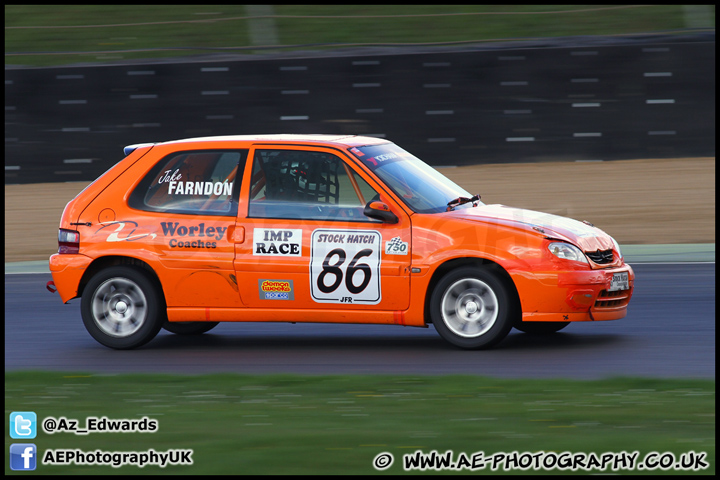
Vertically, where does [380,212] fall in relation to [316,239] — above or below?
above

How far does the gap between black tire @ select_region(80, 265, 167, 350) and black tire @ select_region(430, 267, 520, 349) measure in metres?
2.24

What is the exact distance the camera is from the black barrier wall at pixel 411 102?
60.2ft

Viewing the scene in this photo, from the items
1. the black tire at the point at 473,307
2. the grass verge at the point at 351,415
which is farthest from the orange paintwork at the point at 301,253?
the grass verge at the point at 351,415

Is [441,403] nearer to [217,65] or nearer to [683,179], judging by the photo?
[683,179]

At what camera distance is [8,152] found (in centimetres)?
1939

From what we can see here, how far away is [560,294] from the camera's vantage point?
7.93 m

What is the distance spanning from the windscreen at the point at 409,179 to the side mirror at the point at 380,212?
0.64ft

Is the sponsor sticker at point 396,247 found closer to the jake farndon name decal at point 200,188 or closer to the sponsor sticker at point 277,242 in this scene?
the sponsor sticker at point 277,242

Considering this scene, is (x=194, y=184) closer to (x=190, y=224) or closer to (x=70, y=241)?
(x=190, y=224)

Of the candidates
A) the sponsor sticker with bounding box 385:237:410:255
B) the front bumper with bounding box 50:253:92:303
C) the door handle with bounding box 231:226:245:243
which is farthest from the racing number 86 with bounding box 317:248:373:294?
the front bumper with bounding box 50:253:92:303

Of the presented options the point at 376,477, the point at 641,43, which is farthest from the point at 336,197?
the point at 641,43

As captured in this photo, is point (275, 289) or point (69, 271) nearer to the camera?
point (275, 289)

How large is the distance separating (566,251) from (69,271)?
3959 mm
